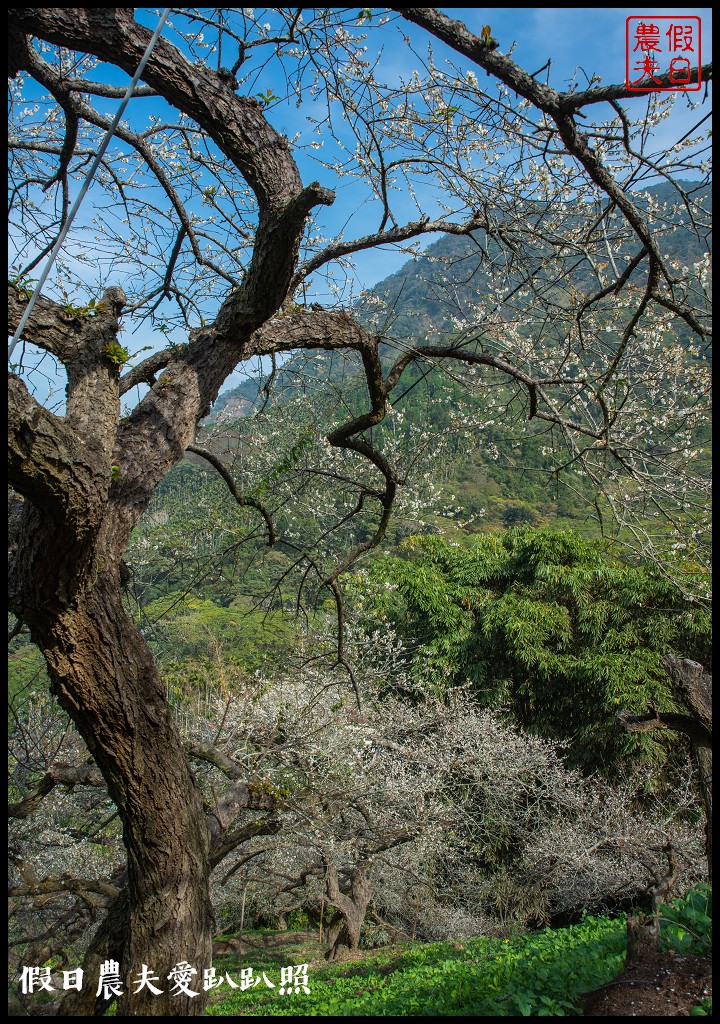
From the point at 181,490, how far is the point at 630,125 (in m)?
10.3

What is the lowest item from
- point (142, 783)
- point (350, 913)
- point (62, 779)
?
point (350, 913)

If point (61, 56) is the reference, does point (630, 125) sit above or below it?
below

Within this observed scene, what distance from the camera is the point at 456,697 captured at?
34.2 ft

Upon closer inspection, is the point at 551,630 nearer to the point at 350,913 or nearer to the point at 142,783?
the point at 350,913

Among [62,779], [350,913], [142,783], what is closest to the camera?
[142,783]

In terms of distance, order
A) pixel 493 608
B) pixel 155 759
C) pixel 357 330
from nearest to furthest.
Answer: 1. pixel 155 759
2. pixel 357 330
3. pixel 493 608

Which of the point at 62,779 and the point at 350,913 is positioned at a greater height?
the point at 62,779

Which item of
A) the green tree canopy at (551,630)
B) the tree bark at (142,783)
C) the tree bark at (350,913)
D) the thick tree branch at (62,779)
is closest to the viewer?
the tree bark at (142,783)

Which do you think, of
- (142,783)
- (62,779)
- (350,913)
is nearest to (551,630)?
(350,913)

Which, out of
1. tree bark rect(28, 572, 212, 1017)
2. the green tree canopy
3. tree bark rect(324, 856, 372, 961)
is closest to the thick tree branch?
tree bark rect(28, 572, 212, 1017)

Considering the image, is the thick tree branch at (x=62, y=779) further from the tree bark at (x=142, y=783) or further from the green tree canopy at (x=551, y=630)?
the green tree canopy at (x=551, y=630)

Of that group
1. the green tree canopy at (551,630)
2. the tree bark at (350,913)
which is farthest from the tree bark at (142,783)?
the green tree canopy at (551,630)

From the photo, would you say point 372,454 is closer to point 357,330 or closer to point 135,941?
point 357,330

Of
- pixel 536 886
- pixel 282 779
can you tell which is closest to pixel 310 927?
pixel 536 886
